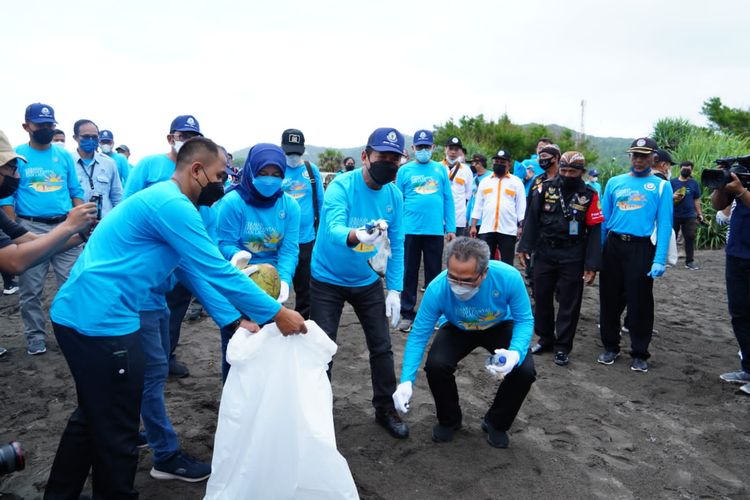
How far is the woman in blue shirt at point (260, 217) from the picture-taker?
3025mm

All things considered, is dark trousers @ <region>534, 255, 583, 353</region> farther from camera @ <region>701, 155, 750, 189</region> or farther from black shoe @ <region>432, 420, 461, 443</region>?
black shoe @ <region>432, 420, 461, 443</region>

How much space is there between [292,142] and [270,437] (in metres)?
3.51

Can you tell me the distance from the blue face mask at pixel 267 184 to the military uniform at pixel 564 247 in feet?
9.14

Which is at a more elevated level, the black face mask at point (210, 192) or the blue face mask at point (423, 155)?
the blue face mask at point (423, 155)

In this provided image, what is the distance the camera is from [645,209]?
4.53m

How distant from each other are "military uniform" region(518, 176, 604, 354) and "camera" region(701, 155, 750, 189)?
0.89 m

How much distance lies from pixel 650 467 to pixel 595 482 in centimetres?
43

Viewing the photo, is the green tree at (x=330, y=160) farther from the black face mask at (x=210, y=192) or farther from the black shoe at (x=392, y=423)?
the black face mask at (x=210, y=192)

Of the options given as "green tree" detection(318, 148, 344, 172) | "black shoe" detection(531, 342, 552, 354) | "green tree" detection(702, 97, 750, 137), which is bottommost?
"black shoe" detection(531, 342, 552, 354)

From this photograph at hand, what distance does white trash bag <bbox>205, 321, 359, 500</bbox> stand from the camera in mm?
2158

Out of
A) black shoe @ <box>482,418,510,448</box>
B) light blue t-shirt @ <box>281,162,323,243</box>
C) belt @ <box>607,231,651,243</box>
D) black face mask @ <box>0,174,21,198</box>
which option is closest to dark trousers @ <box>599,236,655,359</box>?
belt @ <box>607,231,651,243</box>

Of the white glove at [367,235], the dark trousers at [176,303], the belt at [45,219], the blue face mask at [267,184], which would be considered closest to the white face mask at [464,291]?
the white glove at [367,235]

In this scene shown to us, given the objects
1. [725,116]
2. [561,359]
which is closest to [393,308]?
[561,359]

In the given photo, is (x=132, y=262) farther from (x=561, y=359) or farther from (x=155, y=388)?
(x=561, y=359)
